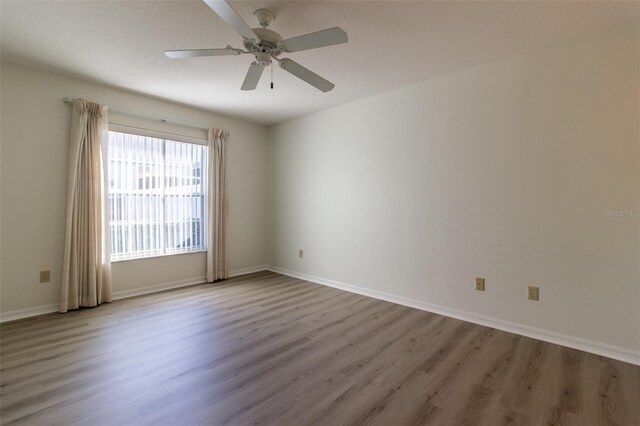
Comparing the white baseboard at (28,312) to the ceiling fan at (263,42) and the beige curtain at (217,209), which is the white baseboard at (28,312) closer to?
the beige curtain at (217,209)

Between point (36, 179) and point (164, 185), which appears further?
point (164, 185)

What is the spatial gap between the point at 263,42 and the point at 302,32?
49 cm

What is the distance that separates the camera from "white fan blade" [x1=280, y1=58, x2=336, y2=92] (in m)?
2.18

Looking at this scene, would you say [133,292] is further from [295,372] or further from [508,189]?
[508,189]

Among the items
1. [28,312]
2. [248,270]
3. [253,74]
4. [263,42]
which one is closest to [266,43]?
[263,42]

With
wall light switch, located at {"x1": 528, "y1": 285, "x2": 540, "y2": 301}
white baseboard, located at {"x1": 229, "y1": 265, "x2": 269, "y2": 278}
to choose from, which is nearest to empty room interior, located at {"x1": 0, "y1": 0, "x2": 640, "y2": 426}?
wall light switch, located at {"x1": 528, "y1": 285, "x2": 540, "y2": 301}

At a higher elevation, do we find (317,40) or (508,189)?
(317,40)

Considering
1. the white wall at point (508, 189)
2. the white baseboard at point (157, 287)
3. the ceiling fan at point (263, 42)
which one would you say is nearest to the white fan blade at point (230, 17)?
the ceiling fan at point (263, 42)

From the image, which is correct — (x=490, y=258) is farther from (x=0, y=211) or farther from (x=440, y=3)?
(x=0, y=211)

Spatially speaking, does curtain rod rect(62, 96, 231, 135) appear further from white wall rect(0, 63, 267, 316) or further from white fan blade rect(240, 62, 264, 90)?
white fan blade rect(240, 62, 264, 90)

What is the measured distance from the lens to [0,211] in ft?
9.59

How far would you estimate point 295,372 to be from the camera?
82.4 inches

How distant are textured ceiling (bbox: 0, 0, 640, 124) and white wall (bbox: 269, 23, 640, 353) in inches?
11.6

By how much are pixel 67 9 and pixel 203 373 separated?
8.73 ft
